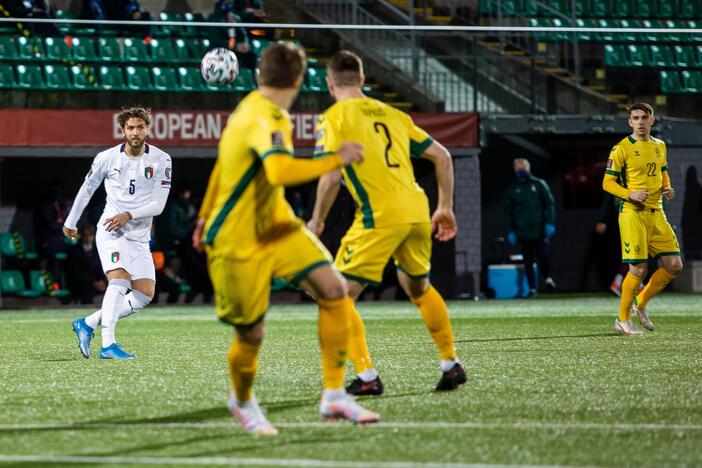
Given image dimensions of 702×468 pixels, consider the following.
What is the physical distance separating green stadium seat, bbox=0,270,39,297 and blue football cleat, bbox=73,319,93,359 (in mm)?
10503

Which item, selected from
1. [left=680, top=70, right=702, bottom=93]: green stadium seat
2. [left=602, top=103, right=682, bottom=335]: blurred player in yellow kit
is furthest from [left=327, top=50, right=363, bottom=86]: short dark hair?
[left=680, top=70, right=702, bottom=93]: green stadium seat

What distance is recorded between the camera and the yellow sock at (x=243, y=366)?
571 centimetres

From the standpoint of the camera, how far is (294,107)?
69.0 feet

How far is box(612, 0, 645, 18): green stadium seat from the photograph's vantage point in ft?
87.8

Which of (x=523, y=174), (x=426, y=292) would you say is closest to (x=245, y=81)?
(x=523, y=174)

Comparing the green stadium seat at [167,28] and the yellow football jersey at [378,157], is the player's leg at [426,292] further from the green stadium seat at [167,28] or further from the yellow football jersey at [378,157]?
the green stadium seat at [167,28]

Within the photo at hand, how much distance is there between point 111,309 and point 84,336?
316 mm

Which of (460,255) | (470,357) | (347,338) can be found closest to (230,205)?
(347,338)

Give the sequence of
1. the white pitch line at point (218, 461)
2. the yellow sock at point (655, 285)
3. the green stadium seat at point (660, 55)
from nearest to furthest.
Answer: the white pitch line at point (218, 461)
the yellow sock at point (655, 285)
the green stadium seat at point (660, 55)

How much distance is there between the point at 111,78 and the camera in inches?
799

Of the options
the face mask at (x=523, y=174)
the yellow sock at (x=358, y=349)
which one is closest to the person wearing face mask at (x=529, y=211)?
the face mask at (x=523, y=174)

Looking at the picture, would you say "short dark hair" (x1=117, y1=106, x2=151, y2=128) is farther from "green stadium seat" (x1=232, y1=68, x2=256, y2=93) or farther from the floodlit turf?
"green stadium seat" (x1=232, y1=68, x2=256, y2=93)

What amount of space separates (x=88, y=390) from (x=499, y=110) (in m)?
16.2

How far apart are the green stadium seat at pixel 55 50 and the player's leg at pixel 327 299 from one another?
15499mm
